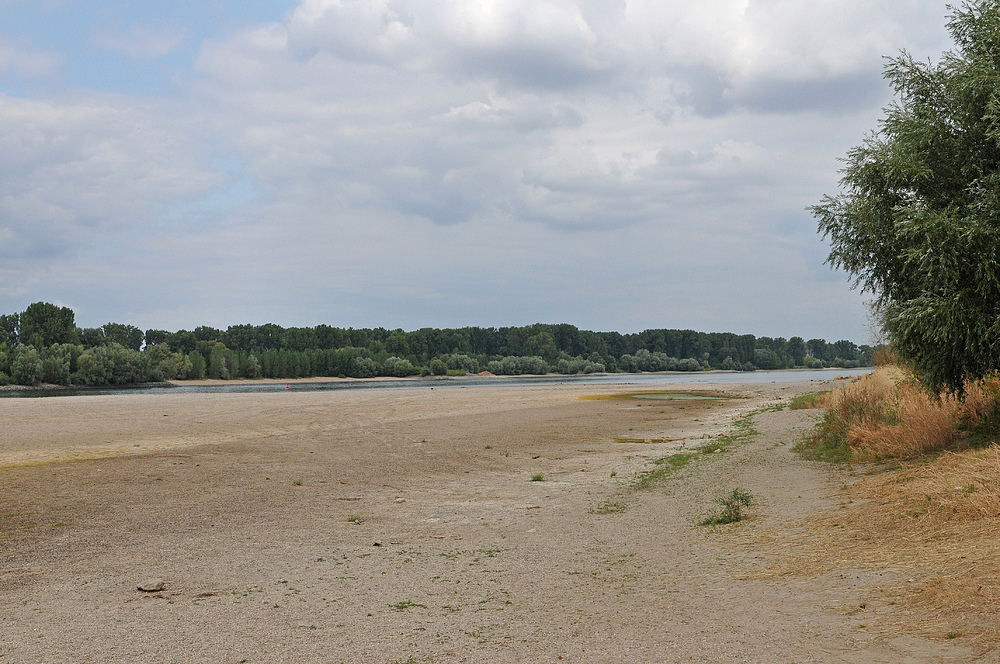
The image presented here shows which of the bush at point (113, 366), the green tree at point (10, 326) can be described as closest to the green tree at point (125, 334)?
the green tree at point (10, 326)

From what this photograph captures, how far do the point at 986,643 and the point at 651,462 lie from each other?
1591cm

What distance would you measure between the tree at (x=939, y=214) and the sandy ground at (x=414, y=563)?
3769mm

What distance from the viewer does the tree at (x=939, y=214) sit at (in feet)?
46.4

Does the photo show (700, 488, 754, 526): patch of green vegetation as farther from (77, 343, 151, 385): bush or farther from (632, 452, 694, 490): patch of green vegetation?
(77, 343, 151, 385): bush

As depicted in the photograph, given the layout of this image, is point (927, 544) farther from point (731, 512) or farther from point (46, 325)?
point (46, 325)

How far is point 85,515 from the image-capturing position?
44.4 feet

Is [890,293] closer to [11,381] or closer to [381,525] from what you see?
[381,525]

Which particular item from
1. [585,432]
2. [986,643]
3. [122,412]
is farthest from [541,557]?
[122,412]

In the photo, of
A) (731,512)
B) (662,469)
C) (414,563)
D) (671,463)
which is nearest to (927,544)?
(731,512)

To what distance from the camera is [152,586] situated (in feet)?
29.8

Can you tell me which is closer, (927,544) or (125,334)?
(927,544)

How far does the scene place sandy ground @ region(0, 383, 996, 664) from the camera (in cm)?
671

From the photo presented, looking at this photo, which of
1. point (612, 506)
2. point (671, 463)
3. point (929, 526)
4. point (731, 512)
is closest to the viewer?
point (929, 526)

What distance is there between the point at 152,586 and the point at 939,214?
1527cm
